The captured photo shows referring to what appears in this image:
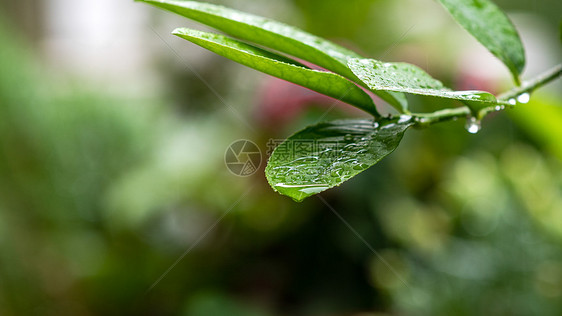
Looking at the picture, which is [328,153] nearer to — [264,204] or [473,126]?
[473,126]

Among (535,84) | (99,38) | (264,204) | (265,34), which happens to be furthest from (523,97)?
(99,38)

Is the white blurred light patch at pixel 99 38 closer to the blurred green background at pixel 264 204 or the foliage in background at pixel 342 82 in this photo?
the blurred green background at pixel 264 204

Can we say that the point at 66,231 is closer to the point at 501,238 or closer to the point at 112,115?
the point at 112,115

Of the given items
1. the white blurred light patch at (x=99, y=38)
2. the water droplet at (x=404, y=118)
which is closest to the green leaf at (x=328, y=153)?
the water droplet at (x=404, y=118)

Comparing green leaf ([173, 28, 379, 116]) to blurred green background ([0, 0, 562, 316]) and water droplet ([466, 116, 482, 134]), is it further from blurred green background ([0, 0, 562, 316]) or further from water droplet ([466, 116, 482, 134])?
blurred green background ([0, 0, 562, 316])

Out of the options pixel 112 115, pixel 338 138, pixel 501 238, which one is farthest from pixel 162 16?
pixel 338 138
